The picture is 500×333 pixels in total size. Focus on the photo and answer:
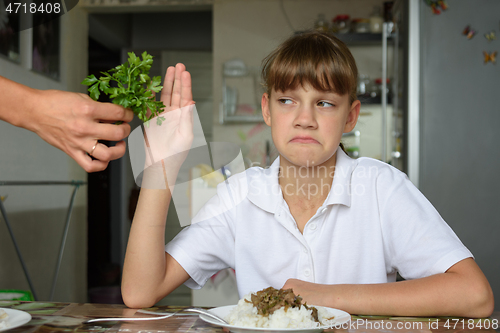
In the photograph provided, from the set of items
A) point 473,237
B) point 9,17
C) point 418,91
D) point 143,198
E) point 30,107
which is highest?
point 9,17

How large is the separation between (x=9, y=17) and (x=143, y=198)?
186 centimetres

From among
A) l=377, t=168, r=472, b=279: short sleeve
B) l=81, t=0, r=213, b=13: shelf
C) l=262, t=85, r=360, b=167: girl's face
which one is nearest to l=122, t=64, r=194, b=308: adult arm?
l=262, t=85, r=360, b=167: girl's face

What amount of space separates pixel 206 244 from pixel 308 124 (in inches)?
14.3

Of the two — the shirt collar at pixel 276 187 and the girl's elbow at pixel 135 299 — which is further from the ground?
the shirt collar at pixel 276 187

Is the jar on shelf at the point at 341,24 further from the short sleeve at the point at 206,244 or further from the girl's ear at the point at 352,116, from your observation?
the short sleeve at the point at 206,244

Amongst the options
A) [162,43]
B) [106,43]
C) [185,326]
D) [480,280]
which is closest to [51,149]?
[106,43]

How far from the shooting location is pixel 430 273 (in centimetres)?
81

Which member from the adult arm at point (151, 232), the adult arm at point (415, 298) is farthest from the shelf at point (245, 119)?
the adult arm at point (415, 298)

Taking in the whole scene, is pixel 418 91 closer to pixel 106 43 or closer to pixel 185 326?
pixel 185 326

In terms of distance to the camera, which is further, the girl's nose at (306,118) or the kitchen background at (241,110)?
the kitchen background at (241,110)

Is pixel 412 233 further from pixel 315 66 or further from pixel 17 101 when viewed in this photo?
pixel 17 101

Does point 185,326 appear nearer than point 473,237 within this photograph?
Yes

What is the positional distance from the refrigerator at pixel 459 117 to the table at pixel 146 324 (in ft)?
4.57

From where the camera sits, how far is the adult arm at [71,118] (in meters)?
0.59
